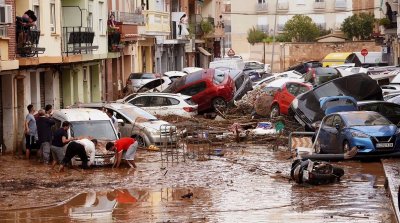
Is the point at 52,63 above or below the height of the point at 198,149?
above

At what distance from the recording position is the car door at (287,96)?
38.2m

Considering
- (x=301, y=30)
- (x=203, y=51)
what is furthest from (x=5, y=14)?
(x=301, y=30)

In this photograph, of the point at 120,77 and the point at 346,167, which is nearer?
the point at 346,167

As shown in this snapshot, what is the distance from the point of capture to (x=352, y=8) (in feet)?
342

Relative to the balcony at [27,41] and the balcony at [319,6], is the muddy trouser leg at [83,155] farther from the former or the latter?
the balcony at [319,6]

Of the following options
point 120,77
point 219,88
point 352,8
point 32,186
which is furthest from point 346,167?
point 352,8

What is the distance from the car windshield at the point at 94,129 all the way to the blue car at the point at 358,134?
5763mm

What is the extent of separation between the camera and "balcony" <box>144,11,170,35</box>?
5866 cm

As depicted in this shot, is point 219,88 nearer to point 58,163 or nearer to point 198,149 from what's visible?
point 198,149

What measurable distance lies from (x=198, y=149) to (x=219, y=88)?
11962 millimetres

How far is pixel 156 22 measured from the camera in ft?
198

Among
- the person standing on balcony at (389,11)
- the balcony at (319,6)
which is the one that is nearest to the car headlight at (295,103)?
the person standing on balcony at (389,11)

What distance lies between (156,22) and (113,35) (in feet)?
44.5

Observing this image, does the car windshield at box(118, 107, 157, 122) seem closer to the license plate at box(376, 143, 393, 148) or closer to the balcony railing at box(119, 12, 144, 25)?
the license plate at box(376, 143, 393, 148)
